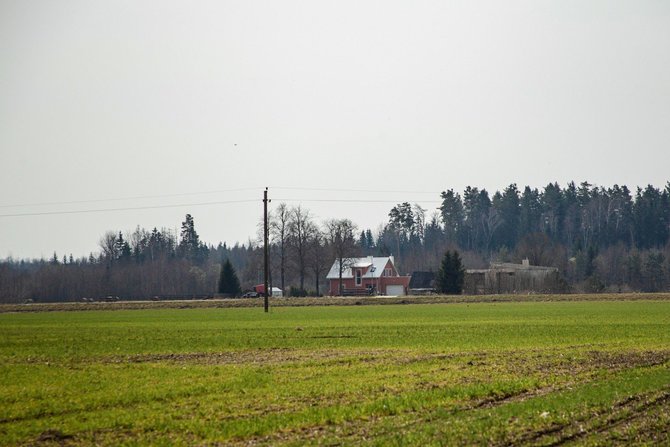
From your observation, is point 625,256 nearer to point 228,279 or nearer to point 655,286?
point 655,286

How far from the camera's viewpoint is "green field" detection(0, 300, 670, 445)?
15.1 m

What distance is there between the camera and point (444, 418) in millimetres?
16297

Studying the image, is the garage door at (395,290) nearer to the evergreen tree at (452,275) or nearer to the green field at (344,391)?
the evergreen tree at (452,275)

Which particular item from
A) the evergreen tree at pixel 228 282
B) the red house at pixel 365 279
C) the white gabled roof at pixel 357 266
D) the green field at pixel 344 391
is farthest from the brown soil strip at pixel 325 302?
the green field at pixel 344 391

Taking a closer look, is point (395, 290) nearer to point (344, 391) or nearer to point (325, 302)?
point (325, 302)

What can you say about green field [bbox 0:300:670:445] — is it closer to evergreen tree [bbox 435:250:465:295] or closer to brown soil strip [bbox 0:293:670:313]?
brown soil strip [bbox 0:293:670:313]

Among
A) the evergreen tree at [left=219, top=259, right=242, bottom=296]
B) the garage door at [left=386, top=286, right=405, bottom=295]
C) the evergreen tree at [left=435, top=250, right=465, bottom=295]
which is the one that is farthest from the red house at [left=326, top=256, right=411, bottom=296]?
the evergreen tree at [left=435, top=250, right=465, bottom=295]

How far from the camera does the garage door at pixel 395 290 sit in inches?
6083

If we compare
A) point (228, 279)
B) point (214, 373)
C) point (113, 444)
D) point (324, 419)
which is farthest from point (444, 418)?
point (228, 279)

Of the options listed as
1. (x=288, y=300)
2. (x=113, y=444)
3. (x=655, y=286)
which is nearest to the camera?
(x=113, y=444)

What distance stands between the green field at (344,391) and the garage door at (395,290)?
116785mm

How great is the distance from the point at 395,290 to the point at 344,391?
13564cm

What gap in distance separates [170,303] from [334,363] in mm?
76887

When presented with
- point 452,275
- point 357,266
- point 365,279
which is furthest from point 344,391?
Result: point 365,279
